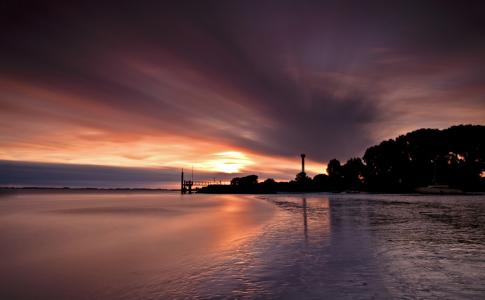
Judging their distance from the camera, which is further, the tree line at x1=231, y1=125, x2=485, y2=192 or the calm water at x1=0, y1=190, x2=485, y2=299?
the tree line at x1=231, y1=125, x2=485, y2=192

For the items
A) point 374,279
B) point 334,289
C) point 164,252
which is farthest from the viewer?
point 164,252

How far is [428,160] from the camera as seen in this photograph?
88.1 m

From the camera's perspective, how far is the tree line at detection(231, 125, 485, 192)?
79250mm

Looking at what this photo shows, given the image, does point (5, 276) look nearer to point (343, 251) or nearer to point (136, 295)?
point (136, 295)

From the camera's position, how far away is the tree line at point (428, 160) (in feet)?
260

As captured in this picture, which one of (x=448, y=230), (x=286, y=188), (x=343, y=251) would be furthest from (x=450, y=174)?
(x=343, y=251)

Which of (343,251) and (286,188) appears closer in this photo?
(343,251)

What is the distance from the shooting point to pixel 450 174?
8119 cm

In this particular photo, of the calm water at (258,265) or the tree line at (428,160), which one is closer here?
the calm water at (258,265)

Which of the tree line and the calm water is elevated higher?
the tree line

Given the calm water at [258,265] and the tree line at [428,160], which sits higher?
the tree line at [428,160]

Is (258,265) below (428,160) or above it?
below

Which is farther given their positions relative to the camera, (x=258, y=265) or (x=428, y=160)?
(x=428, y=160)

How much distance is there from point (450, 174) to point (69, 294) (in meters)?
97.1
